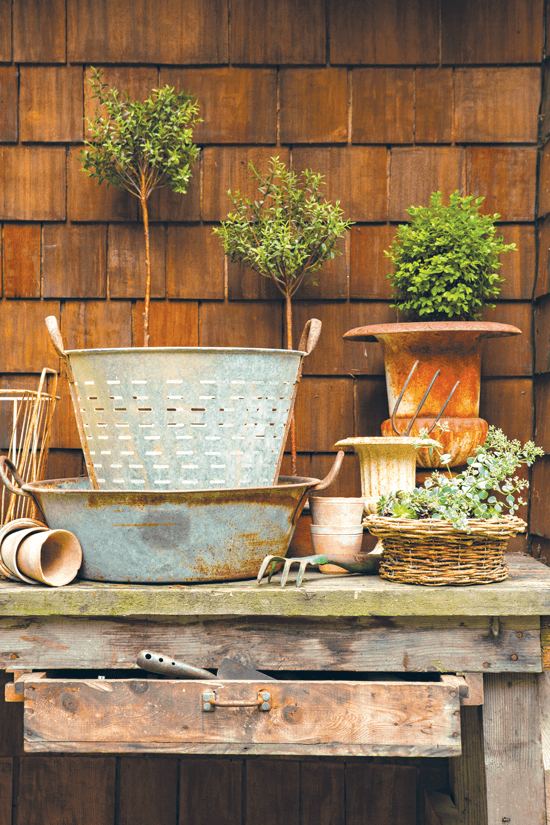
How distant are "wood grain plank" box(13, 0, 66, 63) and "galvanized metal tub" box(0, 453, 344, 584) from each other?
5.51 feet

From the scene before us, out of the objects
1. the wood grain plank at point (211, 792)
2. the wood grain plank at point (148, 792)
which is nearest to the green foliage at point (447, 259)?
the wood grain plank at point (211, 792)

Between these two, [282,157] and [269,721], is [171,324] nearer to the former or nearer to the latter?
[282,157]

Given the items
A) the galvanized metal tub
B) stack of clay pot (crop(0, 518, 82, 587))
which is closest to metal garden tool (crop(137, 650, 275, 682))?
the galvanized metal tub

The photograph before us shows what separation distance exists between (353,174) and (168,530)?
5.01 feet

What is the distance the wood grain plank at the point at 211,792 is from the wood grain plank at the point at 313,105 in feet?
7.79

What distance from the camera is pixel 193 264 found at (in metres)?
2.55

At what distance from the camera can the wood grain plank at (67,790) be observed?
259cm

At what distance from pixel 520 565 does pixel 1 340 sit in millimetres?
1992

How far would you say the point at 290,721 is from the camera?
159 centimetres

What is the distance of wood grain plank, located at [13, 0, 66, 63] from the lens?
2.52 metres

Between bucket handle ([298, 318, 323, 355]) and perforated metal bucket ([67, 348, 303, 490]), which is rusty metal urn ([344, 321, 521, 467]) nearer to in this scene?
bucket handle ([298, 318, 323, 355])

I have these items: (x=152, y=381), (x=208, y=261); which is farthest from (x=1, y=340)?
(x=152, y=381)

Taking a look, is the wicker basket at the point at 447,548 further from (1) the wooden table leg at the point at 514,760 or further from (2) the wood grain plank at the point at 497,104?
(2) the wood grain plank at the point at 497,104

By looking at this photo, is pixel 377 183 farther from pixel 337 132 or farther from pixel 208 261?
pixel 208 261
